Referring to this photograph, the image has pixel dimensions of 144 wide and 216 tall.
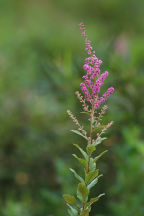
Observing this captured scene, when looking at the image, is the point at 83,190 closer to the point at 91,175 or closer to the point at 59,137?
the point at 91,175

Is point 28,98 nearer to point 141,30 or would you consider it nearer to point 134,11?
point 141,30

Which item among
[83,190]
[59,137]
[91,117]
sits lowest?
[83,190]

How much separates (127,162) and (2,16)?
5.79 m

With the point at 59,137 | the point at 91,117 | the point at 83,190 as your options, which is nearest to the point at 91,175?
the point at 83,190

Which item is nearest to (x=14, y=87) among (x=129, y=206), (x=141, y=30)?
(x=129, y=206)

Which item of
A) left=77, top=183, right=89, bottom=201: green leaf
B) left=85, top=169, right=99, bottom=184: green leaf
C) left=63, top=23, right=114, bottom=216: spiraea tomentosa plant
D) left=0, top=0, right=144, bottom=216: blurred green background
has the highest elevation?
left=0, top=0, right=144, bottom=216: blurred green background

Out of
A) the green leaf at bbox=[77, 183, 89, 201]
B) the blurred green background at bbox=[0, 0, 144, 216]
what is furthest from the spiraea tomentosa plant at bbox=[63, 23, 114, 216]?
the blurred green background at bbox=[0, 0, 144, 216]

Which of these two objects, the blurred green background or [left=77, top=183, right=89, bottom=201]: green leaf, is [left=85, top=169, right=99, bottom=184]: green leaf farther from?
the blurred green background

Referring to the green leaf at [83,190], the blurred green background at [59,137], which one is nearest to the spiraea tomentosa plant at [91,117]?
the green leaf at [83,190]

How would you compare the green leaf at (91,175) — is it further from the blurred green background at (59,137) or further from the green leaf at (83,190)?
the blurred green background at (59,137)

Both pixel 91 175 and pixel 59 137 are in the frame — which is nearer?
pixel 91 175

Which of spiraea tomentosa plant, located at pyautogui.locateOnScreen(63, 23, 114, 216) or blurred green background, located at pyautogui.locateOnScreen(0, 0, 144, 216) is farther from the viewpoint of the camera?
blurred green background, located at pyautogui.locateOnScreen(0, 0, 144, 216)

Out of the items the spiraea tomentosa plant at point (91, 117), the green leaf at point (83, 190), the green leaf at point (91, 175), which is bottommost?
the green leaf at point (83, 190)

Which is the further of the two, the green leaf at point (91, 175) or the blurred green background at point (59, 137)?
the blurred green background at point (59, 137)
